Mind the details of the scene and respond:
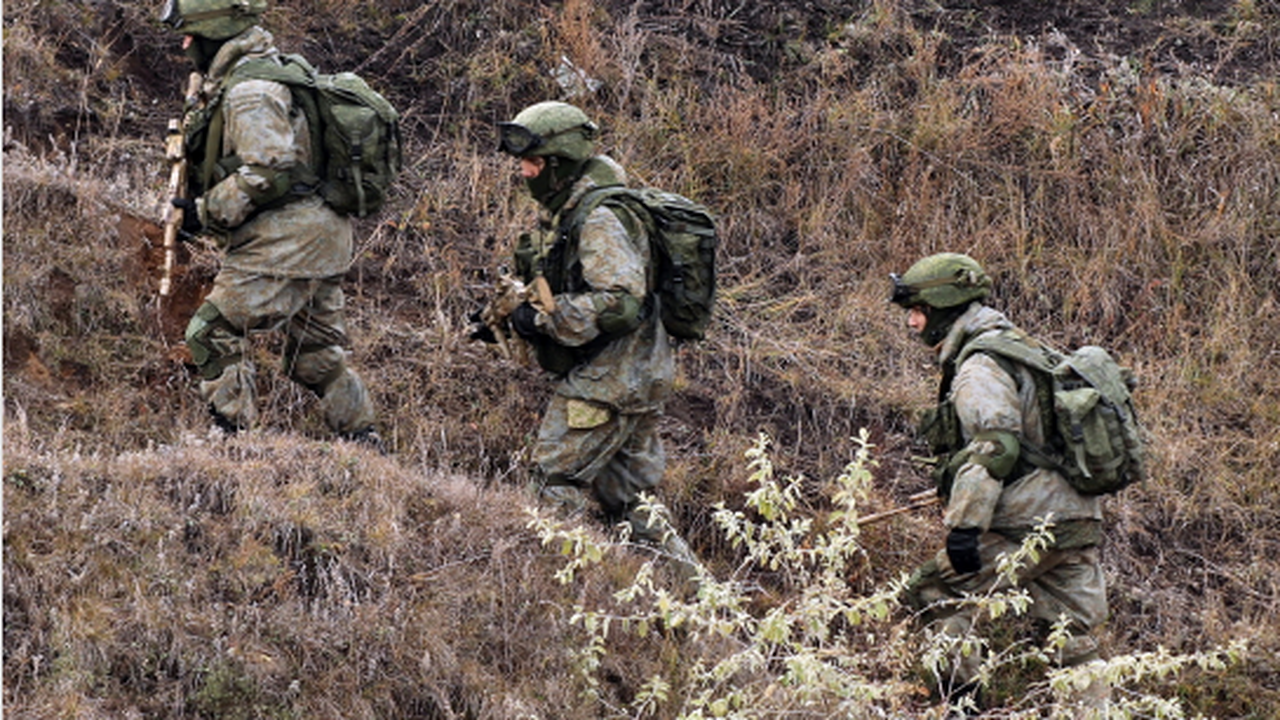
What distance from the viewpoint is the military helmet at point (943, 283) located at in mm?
7441

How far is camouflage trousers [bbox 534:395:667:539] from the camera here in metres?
7.61

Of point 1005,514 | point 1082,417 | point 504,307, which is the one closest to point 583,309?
point 504,307

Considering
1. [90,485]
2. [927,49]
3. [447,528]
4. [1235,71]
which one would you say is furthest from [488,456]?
[1235,71]

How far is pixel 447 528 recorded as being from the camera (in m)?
7.45

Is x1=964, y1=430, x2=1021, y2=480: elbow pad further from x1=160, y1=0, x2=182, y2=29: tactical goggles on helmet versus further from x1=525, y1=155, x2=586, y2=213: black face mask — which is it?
x1=160, y1=0, x2=182, y2=29: tactical goggles on helmet

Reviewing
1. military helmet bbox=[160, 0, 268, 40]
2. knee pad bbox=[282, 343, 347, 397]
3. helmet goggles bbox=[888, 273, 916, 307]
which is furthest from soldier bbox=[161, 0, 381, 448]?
helmet goggles bbox=[888, 273, 916, 307]

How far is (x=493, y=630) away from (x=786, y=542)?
1.47 meters

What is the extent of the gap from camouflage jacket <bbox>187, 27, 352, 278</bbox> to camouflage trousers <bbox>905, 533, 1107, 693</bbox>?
3.06m

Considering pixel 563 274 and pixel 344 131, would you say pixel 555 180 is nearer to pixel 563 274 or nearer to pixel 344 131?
pixel 563 274

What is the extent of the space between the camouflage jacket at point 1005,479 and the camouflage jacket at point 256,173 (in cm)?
292

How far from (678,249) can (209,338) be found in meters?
2.13

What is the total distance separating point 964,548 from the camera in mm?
7098

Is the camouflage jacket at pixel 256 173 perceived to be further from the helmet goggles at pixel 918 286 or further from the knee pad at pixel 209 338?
the helmet goggles at pixel 918 286

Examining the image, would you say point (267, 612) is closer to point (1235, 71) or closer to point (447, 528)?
point (447, 528)
